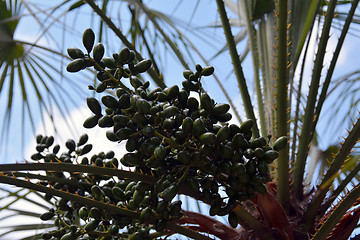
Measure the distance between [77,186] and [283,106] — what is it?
2.37ft

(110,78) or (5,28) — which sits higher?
(5,28)

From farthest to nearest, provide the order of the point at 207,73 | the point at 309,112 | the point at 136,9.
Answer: the point at 136,9 → the point at 309,112 → the point at 207,73

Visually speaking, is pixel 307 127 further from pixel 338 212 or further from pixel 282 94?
pixel 338 212

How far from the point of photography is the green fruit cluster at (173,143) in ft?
3.43

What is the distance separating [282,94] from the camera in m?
1.45

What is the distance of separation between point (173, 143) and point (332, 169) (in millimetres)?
621

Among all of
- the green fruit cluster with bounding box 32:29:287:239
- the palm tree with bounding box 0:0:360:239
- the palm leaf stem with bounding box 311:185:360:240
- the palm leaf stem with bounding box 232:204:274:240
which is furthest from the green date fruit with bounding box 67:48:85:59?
the palm leaf stem with bounding box 311:185:360:240

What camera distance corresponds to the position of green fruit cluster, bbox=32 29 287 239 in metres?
A: 1.05

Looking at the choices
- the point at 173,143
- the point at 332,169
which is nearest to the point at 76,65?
the point at 173,143

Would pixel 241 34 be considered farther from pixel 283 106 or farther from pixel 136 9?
pixel 283 106

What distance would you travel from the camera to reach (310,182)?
5.61ft

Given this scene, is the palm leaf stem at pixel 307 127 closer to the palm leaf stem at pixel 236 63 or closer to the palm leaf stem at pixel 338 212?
the palm leaf stem at pixel 236 63

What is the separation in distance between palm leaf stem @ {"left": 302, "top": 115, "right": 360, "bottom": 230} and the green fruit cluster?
358 millimetres

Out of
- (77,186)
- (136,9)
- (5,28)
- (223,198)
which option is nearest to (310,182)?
(223,198)
